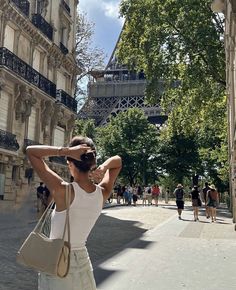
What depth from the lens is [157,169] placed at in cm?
5388

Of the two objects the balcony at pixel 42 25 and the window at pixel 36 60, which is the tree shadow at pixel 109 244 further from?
the balcony at pixel 42 25

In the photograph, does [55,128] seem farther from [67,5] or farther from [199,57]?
[199,57]

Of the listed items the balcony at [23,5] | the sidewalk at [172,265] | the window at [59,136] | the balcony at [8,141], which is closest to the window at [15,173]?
the balcony at [8,141]

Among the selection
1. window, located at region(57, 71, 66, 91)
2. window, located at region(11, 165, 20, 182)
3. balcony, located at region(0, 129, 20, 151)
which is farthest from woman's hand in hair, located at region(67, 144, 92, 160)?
window, located at region(57, 71, 66, 91)

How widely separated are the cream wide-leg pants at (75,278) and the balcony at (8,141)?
20496 millimetres

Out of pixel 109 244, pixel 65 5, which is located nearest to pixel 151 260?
pixel 109 244

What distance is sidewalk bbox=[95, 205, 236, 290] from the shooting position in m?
6.88

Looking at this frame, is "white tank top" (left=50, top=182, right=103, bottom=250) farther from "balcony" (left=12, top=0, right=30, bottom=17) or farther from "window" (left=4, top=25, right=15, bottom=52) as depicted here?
"balcony" (left=12, top=0, right=30, bottom=17)

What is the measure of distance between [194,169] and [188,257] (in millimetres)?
42808

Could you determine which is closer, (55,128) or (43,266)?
(43,266)

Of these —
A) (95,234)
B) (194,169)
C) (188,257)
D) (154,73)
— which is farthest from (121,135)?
(188,257)

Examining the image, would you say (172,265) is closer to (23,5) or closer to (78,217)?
(78,217)

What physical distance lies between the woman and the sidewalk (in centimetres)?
394

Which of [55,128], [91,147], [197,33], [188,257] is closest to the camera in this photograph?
[91,147]
